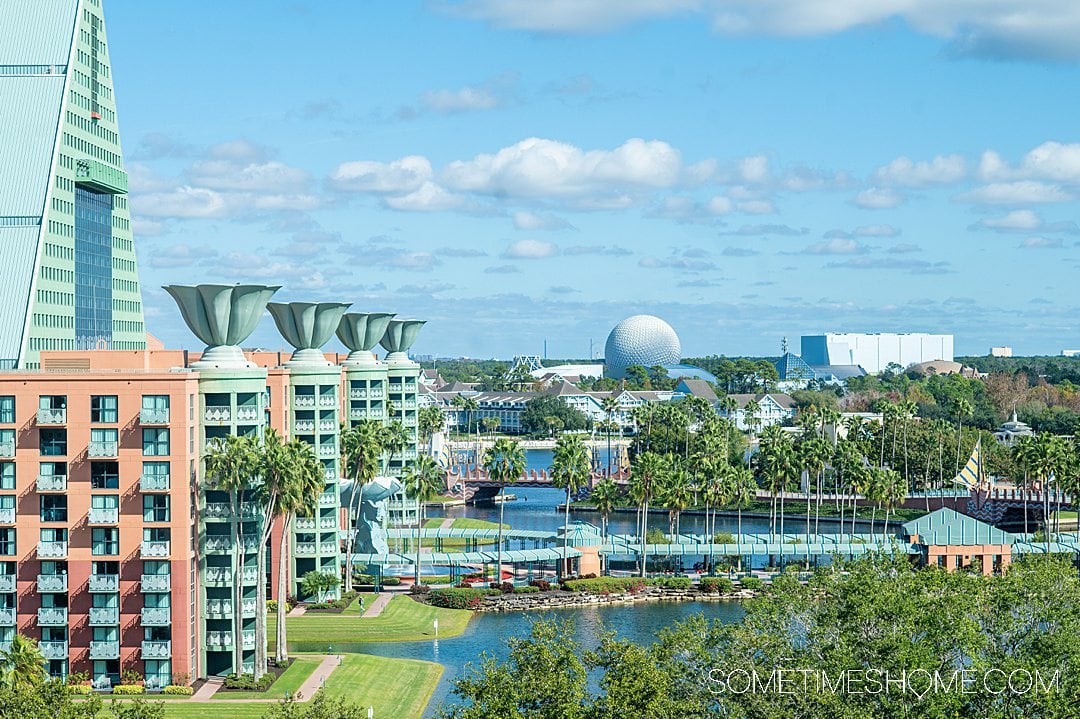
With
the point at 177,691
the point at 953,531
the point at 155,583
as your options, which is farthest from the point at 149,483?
the point at 953,531

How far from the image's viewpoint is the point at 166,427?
83438 mm

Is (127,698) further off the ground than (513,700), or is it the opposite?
(513,700)

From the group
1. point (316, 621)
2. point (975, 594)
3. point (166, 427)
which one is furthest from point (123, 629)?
point (975, 594)

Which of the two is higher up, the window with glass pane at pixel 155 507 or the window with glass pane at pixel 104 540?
the window with glass pane at pixel 155 507

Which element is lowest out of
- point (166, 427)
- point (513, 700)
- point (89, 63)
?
point (513, 700)

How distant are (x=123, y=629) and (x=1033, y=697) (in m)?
53.4

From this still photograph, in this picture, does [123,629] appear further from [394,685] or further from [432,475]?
[432,475]

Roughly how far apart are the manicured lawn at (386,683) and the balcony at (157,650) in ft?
31.3

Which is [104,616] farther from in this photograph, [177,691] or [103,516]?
[177,691]

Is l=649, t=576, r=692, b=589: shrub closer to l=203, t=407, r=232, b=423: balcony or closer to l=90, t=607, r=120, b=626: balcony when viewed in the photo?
l=203, t=407, r=232, b=423: balcony

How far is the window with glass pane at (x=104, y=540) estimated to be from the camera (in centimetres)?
8419

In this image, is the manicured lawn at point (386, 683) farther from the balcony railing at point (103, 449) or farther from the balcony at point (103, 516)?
the balcony railing at point (103, 449)

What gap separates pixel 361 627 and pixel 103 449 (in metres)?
28.7

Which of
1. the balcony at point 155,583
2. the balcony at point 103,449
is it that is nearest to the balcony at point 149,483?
the balcony at point 103,449
